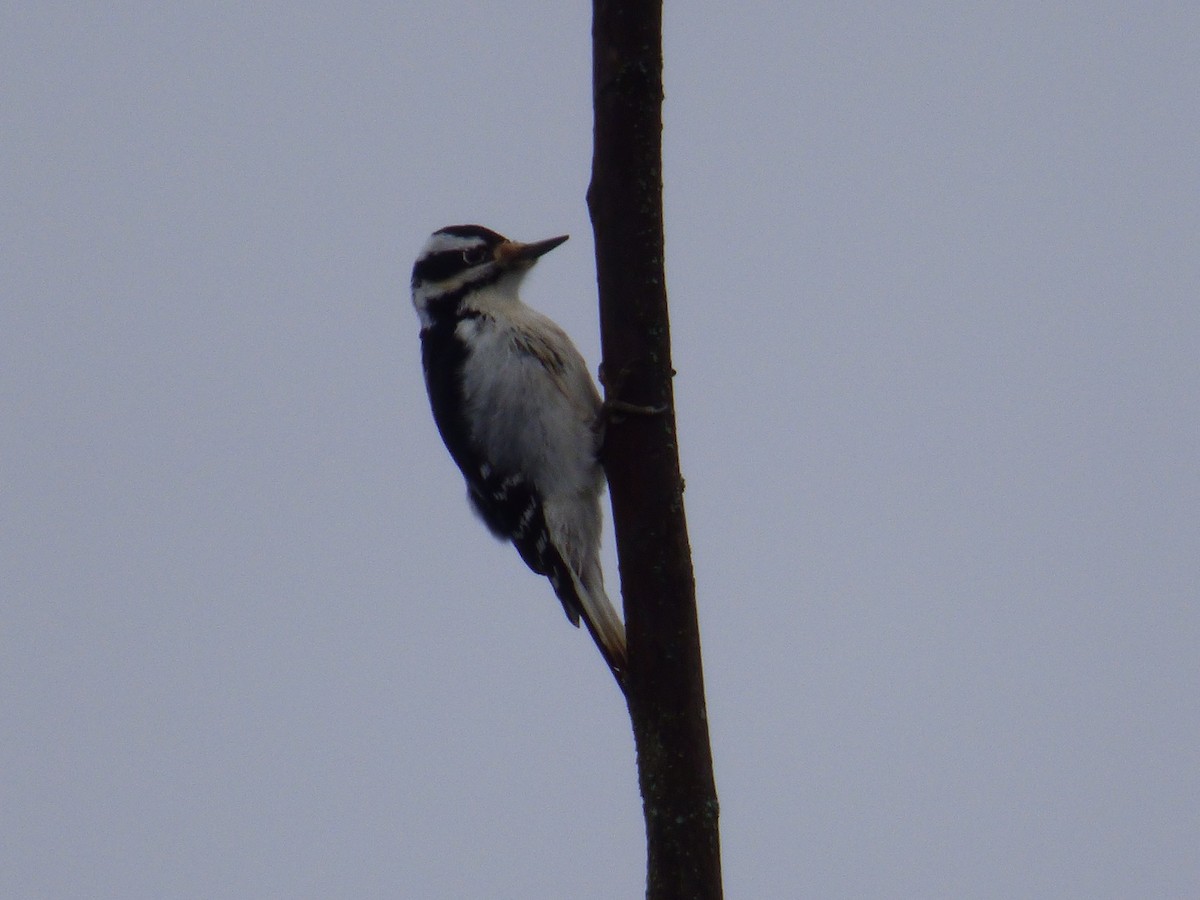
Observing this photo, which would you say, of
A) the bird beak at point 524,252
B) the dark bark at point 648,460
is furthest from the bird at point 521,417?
the dark bark at point 648,460

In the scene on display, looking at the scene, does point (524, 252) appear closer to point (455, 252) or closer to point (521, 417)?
point (455, 252)

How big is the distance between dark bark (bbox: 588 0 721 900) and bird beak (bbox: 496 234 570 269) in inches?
71.7

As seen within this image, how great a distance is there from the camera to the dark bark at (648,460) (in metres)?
2.53

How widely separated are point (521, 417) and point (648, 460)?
149cm

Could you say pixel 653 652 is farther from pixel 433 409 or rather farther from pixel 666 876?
pixel 433 409

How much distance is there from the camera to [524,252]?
455cm

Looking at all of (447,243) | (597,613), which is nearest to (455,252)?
(447,243)

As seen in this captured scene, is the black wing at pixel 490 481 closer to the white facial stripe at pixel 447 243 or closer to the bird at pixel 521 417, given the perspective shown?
the bird at pixel 521 417

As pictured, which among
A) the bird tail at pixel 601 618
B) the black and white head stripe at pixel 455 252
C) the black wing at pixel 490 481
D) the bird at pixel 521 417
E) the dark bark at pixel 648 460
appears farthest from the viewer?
the black and white head stripe at pixel 455 252

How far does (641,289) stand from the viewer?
2703 millimetres

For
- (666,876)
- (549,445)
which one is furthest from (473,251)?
(666,876)

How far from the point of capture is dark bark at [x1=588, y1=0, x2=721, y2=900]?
2527 mm

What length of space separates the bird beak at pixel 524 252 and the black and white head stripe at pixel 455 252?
0.21 ft

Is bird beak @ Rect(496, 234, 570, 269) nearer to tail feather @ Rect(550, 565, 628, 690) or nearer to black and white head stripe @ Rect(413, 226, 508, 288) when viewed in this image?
black and white head stripe @ Rect(413, 226, 508, 288)
